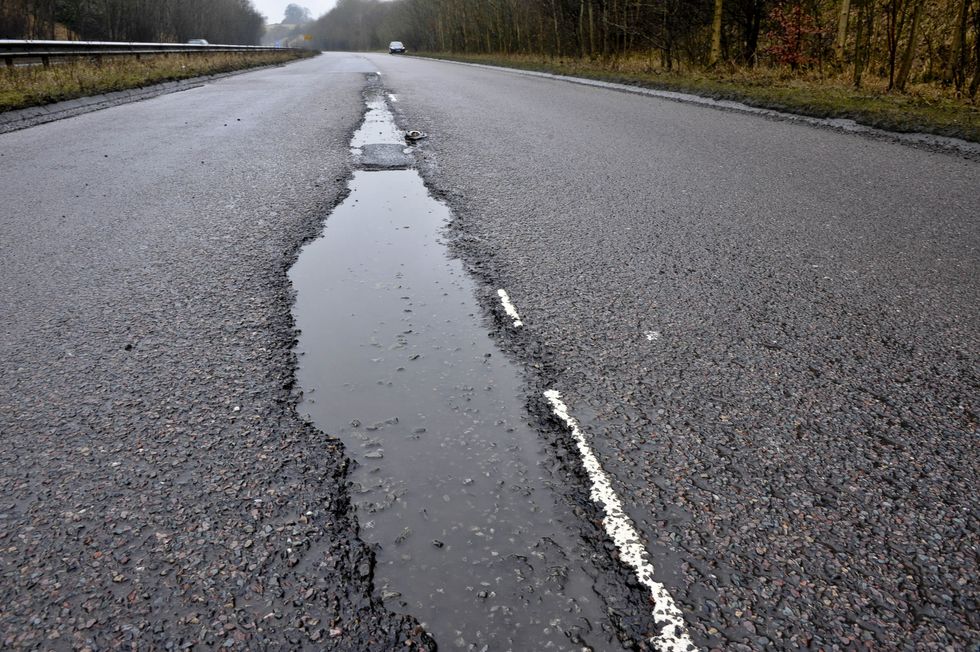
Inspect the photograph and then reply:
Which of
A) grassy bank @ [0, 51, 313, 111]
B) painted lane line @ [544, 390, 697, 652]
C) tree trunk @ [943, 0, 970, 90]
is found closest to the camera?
painted lane line @ [544, 390, 697, 652]

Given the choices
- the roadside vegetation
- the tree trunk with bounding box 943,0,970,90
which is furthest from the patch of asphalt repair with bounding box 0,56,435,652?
the tree trunk with bounding box 943,0,970,90

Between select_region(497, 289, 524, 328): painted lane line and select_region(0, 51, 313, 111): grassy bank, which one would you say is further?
select_region(0, 51, 313, 111): grassy bank

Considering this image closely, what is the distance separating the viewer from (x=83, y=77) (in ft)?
41.3

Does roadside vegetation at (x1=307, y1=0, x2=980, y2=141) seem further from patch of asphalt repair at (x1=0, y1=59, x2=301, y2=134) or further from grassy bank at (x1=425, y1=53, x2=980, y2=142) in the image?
patch of asphalt repair at (x1=0, y1=59, x2=301, y2=134)

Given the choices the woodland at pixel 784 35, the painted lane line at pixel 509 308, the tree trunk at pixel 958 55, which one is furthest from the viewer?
the woodland at pixel 784 35

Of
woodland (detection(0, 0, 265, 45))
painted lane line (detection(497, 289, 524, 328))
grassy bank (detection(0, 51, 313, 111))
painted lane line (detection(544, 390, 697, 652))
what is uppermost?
woodland (detection(0, 0, 265, 45))

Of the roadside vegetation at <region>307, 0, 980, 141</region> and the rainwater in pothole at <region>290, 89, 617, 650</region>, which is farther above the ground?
the roadside vegetation at <region>307, 0, 980, 141</region>

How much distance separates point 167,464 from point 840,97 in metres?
11.6

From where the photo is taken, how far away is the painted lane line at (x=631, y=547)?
55.4 inches

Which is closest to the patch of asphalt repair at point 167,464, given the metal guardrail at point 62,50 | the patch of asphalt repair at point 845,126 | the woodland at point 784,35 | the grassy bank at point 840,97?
the patch of asphalt repair at point 845,126

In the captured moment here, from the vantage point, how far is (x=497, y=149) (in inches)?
279

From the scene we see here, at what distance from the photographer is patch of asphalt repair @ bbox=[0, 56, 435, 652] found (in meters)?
1.46

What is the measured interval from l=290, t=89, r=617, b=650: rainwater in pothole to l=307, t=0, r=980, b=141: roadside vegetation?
23.2 feet

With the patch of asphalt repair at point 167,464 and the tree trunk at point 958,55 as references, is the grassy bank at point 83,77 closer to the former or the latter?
the patch of asphalt repair at point 167,464
